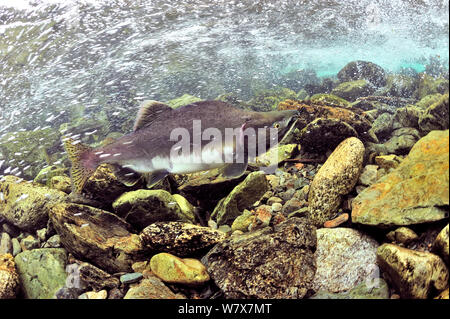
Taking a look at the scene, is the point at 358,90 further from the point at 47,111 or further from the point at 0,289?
the point at 47,111

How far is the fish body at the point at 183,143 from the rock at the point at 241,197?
27cm

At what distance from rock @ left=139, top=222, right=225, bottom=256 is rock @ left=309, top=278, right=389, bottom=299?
0.81m

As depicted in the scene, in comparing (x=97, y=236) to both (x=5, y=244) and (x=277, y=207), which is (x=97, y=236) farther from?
(x=277, y=207)

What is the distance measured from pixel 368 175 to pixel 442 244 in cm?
86

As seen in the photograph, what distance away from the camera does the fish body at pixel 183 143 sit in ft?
7.02

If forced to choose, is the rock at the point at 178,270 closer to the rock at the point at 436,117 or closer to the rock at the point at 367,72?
the rock at the point at 436,117

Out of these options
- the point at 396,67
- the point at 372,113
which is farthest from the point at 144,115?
the point at 396,67

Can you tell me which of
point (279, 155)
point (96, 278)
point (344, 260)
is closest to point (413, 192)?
point (344, 260)

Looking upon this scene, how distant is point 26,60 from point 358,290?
21.6 ft

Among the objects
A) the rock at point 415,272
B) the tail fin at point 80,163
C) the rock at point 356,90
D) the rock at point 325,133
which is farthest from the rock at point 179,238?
the rock at point 356,90

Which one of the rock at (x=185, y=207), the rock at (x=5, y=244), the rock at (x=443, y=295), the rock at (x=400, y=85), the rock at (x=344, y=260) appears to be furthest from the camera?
the rock at (x=400, y=85)

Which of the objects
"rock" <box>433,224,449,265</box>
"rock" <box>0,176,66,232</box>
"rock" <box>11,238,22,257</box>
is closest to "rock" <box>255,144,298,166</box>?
"rock" <box>433,224,449,265</box>

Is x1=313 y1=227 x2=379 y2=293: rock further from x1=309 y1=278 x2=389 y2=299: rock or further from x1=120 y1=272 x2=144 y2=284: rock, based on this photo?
x1=120 y1=272 x2=144 y2=284: rock

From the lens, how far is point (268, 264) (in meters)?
1.81
